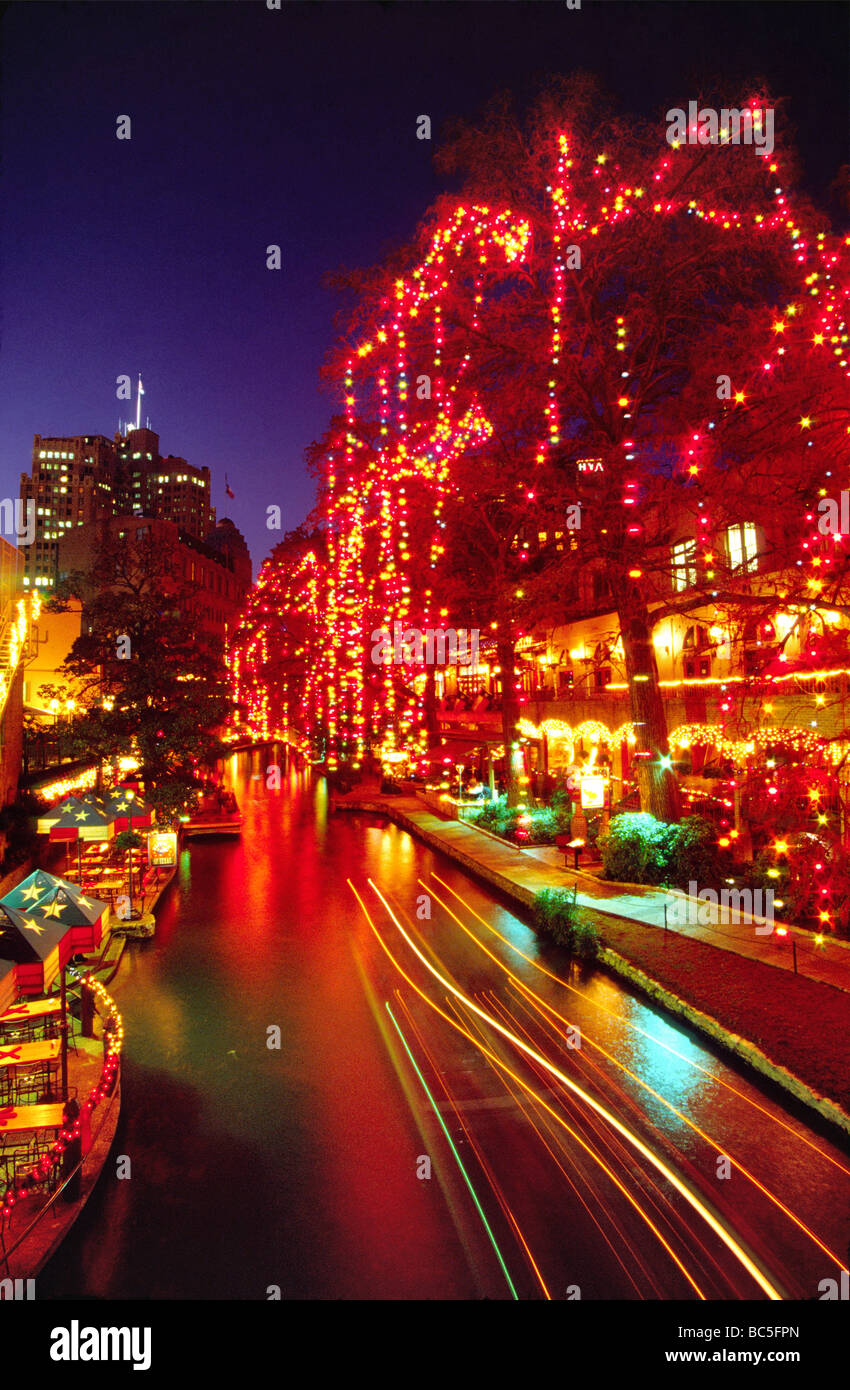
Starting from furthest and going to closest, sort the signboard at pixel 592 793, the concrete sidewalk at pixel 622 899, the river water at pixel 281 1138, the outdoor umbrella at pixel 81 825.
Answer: the signboard at pixel 592 793 → the outdoor umbrella at pixel 81 825 → the concrete sidewalk at pixel 622 899 → the river water at pixel 281 1138

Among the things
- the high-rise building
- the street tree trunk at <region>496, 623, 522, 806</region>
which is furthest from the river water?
the high-rise building

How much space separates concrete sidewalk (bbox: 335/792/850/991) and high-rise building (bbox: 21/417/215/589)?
86.6 m

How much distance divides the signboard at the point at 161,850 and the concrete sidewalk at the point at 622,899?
323 inches

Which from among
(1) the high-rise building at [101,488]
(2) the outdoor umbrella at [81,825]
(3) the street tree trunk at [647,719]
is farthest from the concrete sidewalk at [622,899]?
(1) the high-rise building at [101,488]

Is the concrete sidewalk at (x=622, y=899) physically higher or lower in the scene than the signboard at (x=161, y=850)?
lower

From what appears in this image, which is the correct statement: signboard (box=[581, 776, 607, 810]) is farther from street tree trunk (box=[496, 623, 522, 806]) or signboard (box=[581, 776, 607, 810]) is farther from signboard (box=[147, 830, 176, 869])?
signboard (box=[147, 830, 176, 869])

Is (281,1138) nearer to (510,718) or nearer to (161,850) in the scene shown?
(161,850)

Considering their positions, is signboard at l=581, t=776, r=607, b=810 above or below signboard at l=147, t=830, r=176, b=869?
above

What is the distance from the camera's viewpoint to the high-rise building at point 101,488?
395 feet

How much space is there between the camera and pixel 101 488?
13400 cm

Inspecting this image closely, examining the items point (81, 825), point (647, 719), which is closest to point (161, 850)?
point (81, 825)

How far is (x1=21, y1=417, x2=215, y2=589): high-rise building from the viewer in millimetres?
120250

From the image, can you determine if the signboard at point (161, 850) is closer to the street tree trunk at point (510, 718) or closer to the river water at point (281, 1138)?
the river water at point (281, 1138)

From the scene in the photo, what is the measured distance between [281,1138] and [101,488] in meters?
144
